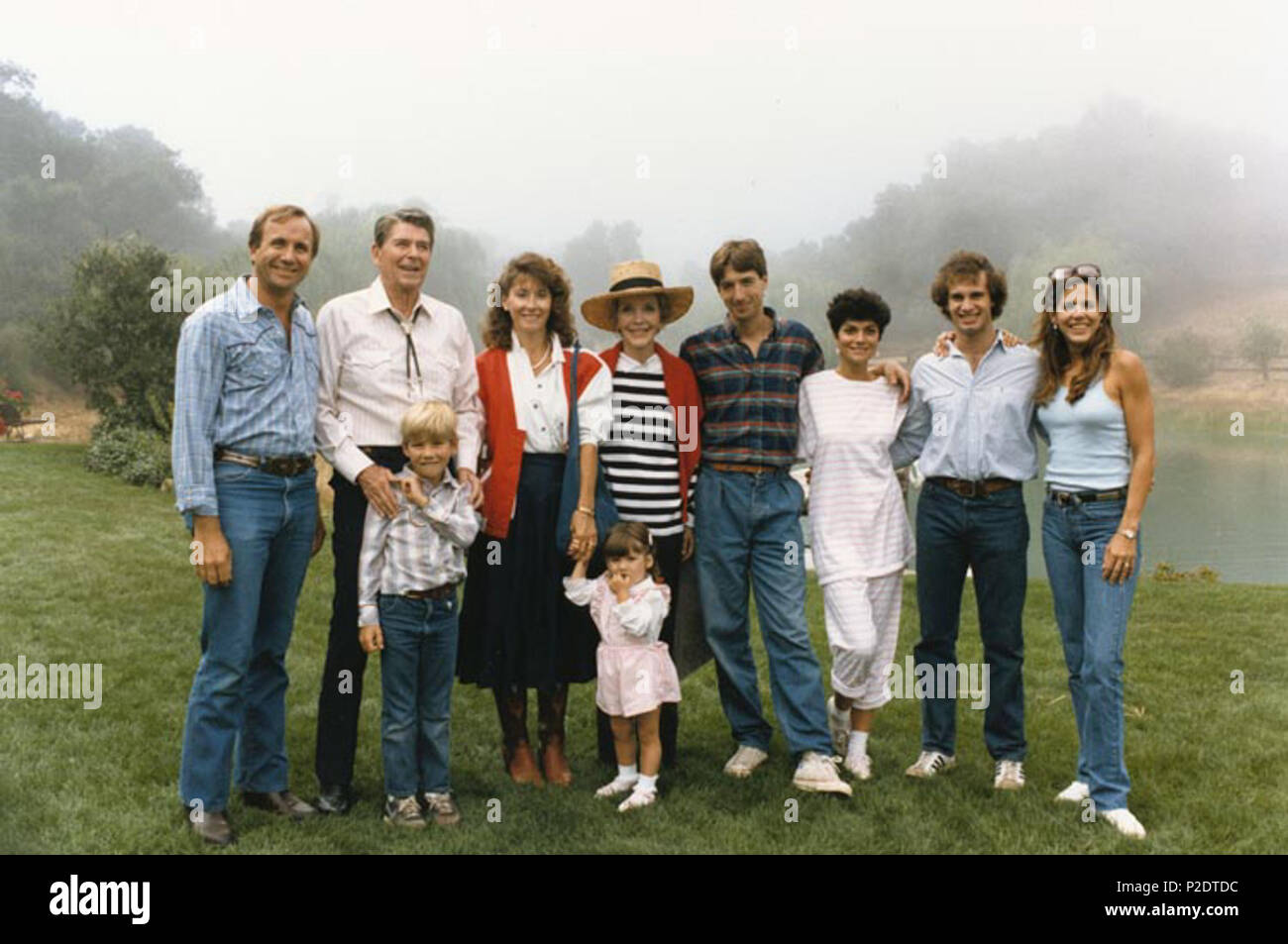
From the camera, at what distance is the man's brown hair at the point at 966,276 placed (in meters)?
4.46

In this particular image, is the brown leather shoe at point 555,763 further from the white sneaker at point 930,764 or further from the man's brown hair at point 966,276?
the man's brown hair at point 966,276

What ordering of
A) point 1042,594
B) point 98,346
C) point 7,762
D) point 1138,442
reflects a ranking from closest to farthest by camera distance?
point 1138,442
point 7,762
point 1042,594
point 98,346

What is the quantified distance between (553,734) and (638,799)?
0.56 meters

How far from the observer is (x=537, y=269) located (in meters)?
4.40

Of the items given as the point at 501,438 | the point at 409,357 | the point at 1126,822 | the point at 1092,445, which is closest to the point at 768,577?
the point at 501,438

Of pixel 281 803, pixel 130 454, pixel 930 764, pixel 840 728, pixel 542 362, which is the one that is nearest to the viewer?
pixel 281 803

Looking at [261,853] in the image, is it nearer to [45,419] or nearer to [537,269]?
[537,269]

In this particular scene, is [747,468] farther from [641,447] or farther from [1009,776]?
[1009,776]

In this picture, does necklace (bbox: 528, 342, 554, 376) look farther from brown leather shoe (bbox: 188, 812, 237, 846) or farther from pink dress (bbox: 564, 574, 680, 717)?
brown leather shoe (bbox: 188, 812, 237, 846)

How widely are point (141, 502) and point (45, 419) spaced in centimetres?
712

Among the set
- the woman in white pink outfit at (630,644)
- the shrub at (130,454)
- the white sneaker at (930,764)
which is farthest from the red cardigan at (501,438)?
the shrub at (130,454)

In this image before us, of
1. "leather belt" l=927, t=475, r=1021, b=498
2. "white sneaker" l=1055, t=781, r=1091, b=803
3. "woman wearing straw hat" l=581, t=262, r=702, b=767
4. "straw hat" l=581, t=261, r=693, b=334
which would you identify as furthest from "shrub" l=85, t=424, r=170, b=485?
"white sneaker" l=1055, t=781, r=1091, b=803

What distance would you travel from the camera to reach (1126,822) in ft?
13.6

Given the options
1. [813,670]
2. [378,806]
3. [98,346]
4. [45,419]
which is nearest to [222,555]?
[378,806]
